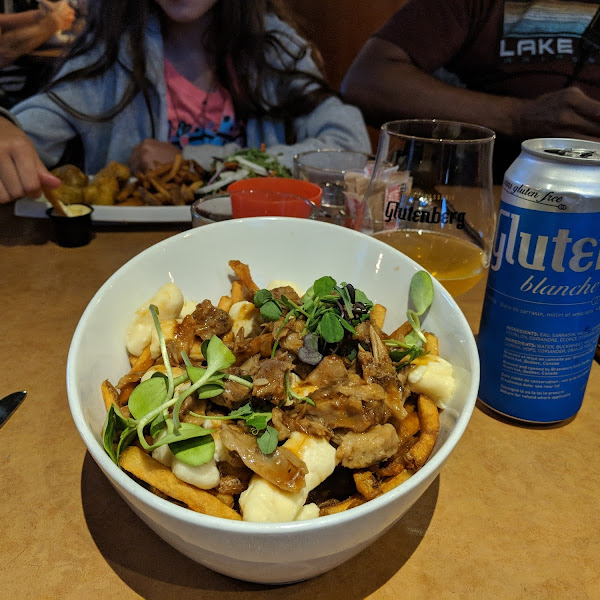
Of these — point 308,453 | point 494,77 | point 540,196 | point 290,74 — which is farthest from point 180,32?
point 308,453

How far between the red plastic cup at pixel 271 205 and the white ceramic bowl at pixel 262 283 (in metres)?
0.19

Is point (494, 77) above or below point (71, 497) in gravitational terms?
above

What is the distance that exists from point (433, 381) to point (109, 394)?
0.43m

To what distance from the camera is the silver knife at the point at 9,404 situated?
2.93 ft

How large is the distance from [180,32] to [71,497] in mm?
2720

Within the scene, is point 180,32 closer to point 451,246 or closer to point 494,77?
point 494,77

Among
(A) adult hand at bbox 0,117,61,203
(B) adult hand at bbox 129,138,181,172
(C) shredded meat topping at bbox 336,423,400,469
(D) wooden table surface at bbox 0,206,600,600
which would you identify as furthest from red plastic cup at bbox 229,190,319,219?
(B) adult hand at bbox 129,138,181,172

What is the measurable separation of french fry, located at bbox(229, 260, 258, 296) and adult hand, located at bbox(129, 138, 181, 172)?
147 cm

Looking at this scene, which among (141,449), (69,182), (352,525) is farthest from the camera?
(69,182)

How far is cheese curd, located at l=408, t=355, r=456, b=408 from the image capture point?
2.28ft

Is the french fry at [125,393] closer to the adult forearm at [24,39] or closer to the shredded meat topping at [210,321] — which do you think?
the shredded meat topping at [210,321]

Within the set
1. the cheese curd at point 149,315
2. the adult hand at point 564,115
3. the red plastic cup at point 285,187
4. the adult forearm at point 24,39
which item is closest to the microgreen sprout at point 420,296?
the cheese curd at point 149,315

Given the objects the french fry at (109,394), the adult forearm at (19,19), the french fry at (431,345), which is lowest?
the french fry at (109,394)

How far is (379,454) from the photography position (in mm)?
605
